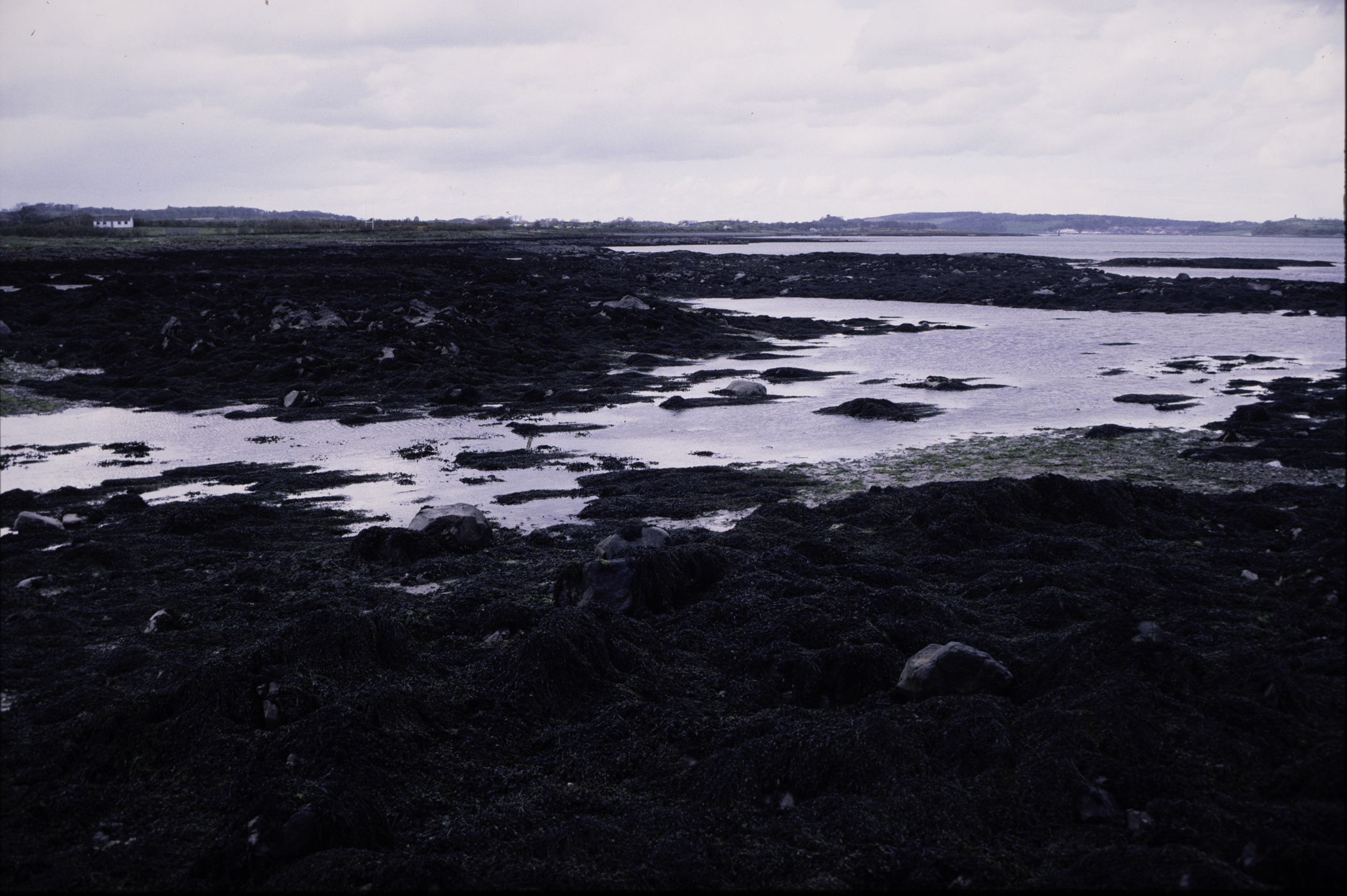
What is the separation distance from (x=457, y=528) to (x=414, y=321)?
51.9 ft

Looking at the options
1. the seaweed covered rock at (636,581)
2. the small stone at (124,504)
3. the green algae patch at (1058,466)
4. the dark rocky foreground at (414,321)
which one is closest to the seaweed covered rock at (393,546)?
the seaweed covered rock at (636,581)

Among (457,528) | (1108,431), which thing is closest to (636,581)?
(457,528)

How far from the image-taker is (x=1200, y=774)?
468 centimetres

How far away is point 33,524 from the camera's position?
9250 mm

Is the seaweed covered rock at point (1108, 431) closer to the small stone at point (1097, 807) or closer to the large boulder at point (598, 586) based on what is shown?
the large boulder at point (598, 586)

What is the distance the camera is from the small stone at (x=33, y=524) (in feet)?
30.1

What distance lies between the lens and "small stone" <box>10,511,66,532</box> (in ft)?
30.1

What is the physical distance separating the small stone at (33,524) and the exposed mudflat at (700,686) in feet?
0.40

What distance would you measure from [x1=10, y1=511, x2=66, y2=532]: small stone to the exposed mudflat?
0.40 ft

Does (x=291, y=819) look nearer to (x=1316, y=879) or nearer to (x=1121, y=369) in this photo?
(x=1316, y=879)

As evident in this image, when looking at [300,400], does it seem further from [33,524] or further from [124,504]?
[33,524]

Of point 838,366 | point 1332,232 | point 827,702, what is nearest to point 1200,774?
point 827,702

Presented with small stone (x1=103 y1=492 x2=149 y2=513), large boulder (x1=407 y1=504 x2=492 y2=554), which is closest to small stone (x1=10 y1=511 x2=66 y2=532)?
small stone (x1=103 y1=492 x2=149 y2=513)

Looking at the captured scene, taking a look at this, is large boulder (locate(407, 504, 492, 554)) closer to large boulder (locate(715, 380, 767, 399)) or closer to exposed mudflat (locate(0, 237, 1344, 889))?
exposed mudflat (locate(0, 237, 1344, 889))
